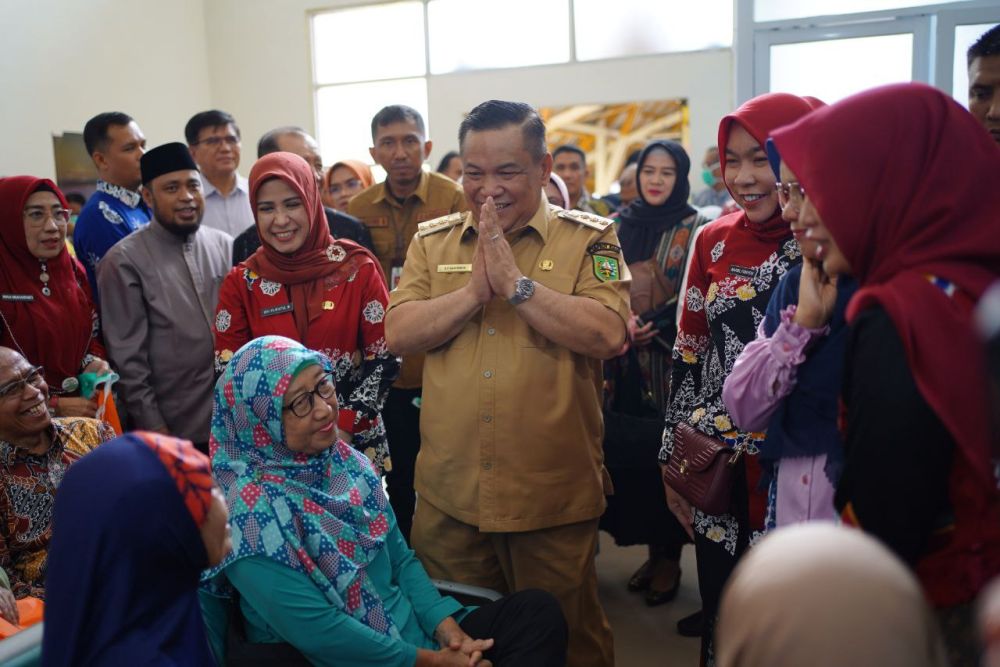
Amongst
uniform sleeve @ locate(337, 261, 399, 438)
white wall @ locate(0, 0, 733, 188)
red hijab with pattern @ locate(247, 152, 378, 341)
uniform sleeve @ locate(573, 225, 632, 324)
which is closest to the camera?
uniform sleeve @ locate(573, 225, 632, 324)

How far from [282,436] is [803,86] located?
181 inches

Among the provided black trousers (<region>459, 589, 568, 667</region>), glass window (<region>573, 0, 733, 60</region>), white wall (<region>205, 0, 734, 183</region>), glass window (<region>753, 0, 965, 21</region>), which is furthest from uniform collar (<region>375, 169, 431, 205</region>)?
glass window (<region>573, 0, 733, 60</region>)

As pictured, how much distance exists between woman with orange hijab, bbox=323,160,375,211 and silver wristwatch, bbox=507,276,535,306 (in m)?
2.69

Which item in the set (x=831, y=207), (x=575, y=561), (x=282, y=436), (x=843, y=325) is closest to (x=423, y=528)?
(x=575, y=561)

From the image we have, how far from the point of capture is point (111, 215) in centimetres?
325

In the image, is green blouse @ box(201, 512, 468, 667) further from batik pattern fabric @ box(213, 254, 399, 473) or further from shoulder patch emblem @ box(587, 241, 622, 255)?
shoulder patch emblem @ box(587, 241, 622, 255)

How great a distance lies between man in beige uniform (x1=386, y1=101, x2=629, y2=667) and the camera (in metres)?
1.93

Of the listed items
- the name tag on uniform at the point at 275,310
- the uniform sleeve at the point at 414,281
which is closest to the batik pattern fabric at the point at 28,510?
the name tag on uniform at the point at 275,310

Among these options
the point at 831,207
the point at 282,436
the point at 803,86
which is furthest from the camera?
the point at 803,86

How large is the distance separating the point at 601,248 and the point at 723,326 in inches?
13.8

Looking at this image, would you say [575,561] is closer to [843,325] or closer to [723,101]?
[843,325]

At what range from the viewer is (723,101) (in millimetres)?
7551

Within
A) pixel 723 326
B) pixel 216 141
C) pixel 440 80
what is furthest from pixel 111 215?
pixel 440 80

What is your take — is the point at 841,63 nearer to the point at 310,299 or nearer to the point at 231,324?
the point at 310,299
